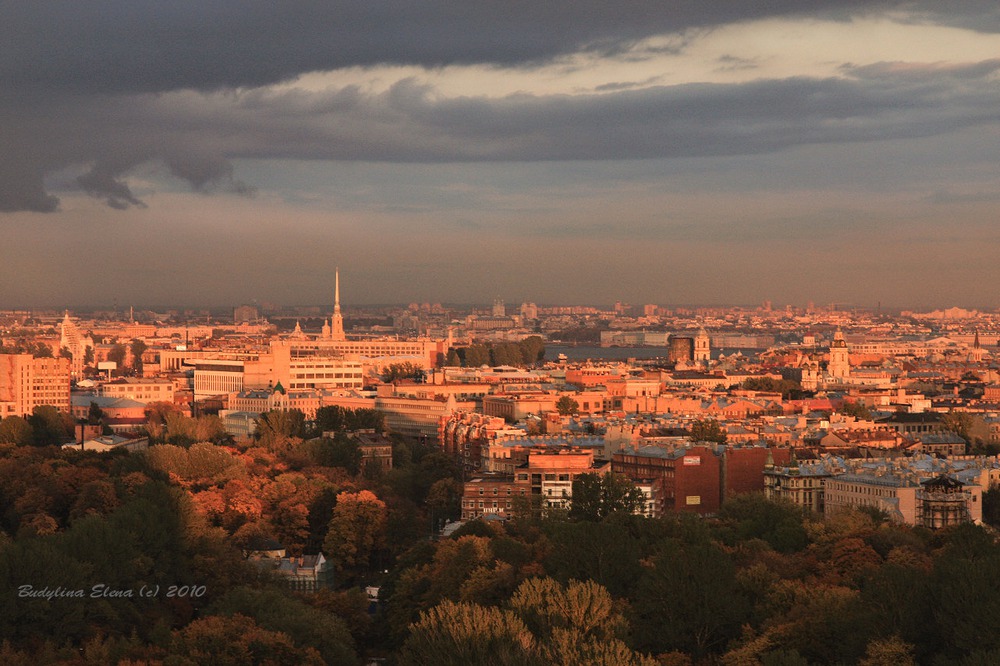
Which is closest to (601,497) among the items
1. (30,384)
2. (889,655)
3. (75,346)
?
(889,655)

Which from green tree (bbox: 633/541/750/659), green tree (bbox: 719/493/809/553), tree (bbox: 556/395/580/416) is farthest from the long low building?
tree (bbox: 556/395/580/416)

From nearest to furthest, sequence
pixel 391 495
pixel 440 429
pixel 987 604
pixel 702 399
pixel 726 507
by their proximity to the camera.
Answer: pixel 987 604, pixel 726 507, pixel 391 495, pixel 440 429, pixel 702 399

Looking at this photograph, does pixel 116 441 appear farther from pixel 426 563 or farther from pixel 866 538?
pixel 866 538

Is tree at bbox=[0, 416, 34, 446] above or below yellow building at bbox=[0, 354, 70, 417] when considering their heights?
below

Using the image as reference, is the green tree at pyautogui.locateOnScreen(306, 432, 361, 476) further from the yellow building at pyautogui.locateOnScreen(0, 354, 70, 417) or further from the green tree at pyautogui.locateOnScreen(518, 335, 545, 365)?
the green tree at pyautogui.locateOnScreen(518, 335, 545, 365)

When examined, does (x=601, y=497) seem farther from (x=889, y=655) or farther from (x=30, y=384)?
(x=30, y=384)

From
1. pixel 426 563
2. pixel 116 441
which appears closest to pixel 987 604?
pixel 426 563
